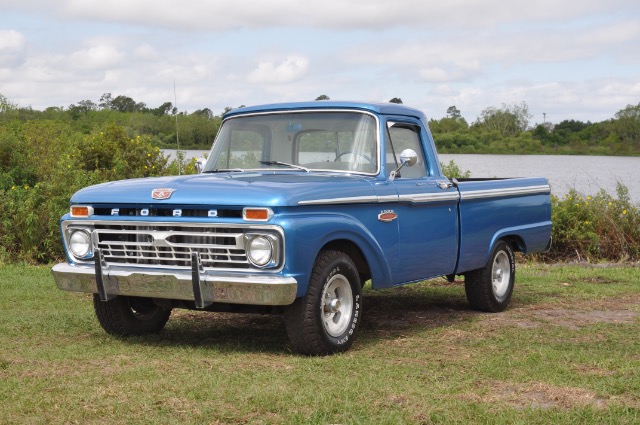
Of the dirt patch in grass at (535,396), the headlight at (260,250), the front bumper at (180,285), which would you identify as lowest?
the dirt patch in grass at (535,396)

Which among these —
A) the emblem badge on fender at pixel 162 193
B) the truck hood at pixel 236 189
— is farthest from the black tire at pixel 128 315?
the emblem badge on fender at pixel 162 193

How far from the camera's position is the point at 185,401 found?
217 inches

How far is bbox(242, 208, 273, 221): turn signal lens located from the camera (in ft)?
21.3

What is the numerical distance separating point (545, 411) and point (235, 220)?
2493 mm

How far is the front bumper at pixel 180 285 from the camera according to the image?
257 inches

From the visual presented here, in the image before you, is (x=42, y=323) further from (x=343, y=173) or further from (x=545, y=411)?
(x=545, y=411)

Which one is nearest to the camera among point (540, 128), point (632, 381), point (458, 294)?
point (632, 381)

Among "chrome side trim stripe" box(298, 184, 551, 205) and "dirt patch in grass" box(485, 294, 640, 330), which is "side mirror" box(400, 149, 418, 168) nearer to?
"chrome side trim stripe" box(298, 184, 551, 205)

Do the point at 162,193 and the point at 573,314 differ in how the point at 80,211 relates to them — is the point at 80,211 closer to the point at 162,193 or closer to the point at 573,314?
the point at 162,193

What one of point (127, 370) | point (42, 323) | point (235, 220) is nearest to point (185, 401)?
point (127, 370)

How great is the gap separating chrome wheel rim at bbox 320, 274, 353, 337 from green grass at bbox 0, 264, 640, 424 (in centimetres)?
25

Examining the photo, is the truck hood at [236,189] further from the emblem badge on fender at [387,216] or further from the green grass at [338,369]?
the green grass at [338,369]

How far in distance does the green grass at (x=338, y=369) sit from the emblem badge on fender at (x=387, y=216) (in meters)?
1.00

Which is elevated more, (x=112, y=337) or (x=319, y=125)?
(x=319, y=125)
